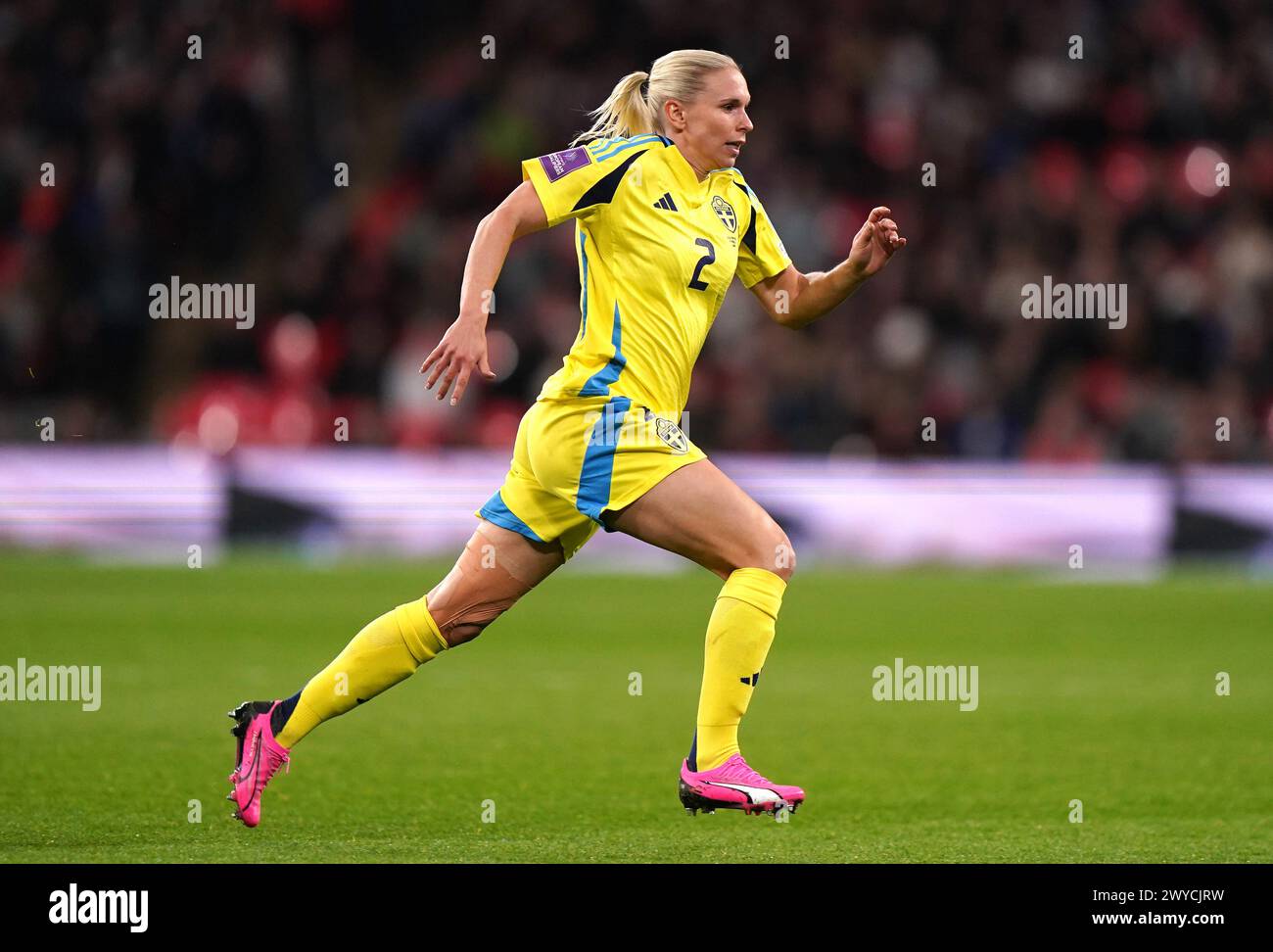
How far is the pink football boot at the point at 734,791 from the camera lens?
17.2ft

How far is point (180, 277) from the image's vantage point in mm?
18219

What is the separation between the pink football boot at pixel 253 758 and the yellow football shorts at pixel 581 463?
35.8 inches

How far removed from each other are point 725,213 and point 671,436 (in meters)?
0.77

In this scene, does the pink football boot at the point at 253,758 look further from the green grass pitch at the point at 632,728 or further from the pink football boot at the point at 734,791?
the pink football boot at the point at 734,791

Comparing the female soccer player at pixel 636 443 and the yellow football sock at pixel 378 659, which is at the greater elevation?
the female soccer player at pixel 636 443

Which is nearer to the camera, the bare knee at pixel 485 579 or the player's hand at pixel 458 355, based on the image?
the player's hand at pixel 458 355

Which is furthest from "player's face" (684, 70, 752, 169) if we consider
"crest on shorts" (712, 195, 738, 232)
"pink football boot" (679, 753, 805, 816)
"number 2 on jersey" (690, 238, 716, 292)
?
"pink football boot" (679, 753, 805, 816)

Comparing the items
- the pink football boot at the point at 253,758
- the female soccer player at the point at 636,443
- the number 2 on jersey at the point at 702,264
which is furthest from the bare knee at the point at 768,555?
the pink football boot at the point at 253,758

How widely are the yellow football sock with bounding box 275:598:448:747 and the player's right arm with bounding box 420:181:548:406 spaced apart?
79 cm

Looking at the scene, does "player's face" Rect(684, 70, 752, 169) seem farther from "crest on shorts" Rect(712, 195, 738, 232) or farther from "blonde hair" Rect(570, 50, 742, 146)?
"crest on shorts" Rect(712, 195, 738, 232)

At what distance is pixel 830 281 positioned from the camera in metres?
5.93

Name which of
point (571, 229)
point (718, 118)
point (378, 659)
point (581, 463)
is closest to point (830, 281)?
point (718, 118)

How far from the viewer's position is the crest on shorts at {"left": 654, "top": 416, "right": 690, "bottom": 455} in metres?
5.46

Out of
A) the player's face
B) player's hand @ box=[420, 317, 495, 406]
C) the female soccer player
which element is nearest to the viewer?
player's hand @ box=[420, 317, 495, 406]
